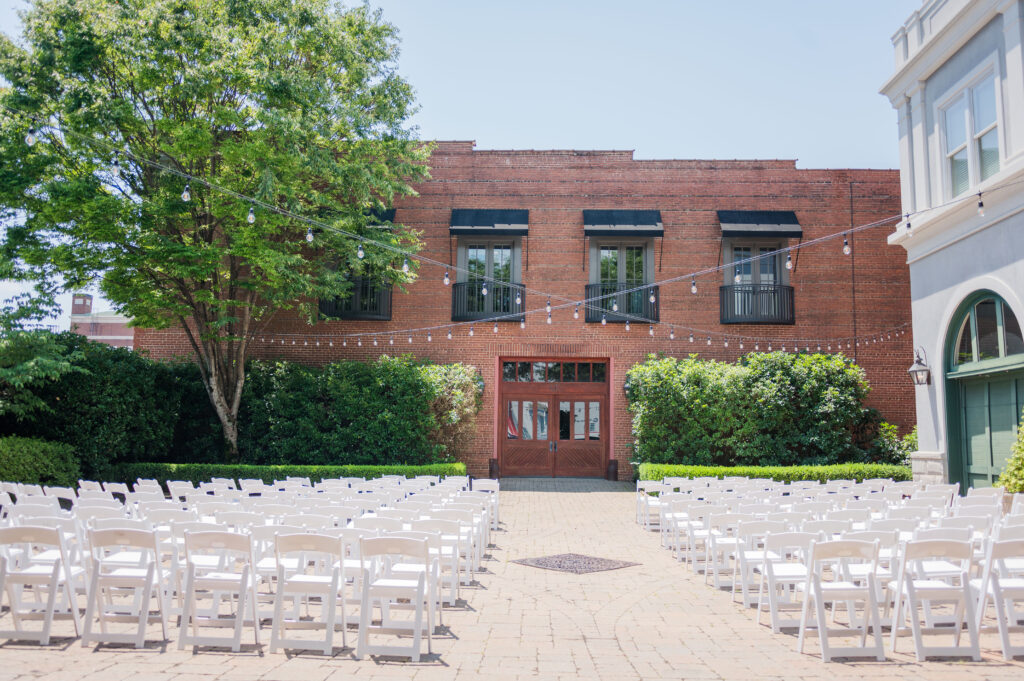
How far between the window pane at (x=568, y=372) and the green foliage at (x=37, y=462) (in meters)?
11.7

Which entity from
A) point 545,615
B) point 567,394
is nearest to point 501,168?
point 567,394

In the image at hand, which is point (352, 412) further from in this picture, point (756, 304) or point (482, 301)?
point (756, 304)

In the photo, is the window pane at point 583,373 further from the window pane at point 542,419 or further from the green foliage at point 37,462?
the green foliage at point 37,462

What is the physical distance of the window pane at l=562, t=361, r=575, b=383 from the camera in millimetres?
20828

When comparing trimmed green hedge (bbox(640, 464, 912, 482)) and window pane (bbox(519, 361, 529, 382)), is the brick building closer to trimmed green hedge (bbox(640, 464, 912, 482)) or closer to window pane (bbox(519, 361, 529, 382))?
window pane (bbox(519, 361, 529, 382))

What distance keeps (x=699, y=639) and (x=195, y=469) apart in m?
13.4

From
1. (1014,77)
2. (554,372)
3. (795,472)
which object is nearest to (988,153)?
(1014,77)

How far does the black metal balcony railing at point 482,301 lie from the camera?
20453 mm

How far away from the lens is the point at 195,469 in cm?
1630

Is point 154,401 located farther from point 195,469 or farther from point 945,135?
point 945,135

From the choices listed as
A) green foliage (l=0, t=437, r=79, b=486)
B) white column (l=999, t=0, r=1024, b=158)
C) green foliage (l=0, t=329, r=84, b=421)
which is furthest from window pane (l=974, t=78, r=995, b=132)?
green foliage (l=0, t=437, r=79, b=486)

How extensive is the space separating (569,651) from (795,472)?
1256cm

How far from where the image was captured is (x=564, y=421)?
20.8 m

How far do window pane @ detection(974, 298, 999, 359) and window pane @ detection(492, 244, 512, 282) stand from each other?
440 inches
